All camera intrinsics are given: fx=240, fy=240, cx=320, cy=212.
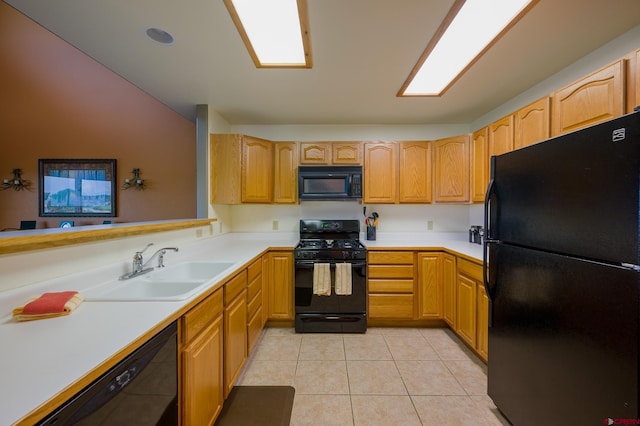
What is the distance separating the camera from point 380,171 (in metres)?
2.92

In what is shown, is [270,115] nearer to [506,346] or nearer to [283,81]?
[283,81]

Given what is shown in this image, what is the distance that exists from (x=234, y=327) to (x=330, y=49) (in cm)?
203

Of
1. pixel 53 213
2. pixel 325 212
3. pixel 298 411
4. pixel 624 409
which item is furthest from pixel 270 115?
pixel 53 213

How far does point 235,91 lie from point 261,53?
2.20 ft

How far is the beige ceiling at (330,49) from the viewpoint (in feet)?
4.41

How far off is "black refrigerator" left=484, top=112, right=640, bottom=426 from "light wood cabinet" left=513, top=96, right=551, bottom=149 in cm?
61

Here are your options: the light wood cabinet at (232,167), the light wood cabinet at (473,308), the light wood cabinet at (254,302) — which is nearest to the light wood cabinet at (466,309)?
the light wood cabinet at (473,308)

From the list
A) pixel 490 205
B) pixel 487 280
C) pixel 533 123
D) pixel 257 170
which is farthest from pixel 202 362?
pixel 533 123

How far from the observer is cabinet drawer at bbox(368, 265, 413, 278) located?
8.55ft

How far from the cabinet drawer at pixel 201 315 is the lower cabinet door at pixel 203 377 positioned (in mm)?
38

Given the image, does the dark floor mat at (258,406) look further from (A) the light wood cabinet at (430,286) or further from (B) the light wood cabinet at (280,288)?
(A) the light wood cabinet at (430,286)

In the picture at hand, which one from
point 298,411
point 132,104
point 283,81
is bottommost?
point 298,411

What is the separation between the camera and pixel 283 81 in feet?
6.76

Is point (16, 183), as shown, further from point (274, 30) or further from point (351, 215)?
point (351, 215)
